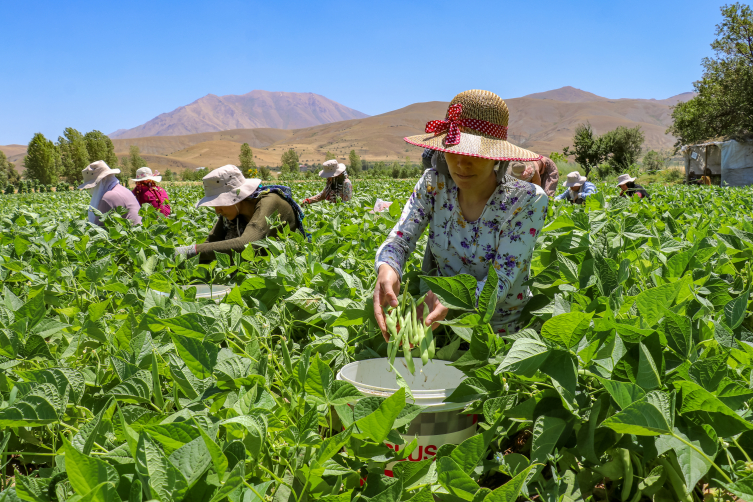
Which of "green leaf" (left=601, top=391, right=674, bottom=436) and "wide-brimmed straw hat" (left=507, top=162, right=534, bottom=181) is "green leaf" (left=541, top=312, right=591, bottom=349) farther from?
"wide-brimmed straw hat" (left=507, top=162, right=534, bottom=181)

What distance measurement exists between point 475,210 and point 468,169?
0.88ft

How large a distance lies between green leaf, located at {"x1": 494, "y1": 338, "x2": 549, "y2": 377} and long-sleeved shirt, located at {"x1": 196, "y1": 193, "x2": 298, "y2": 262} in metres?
2.70

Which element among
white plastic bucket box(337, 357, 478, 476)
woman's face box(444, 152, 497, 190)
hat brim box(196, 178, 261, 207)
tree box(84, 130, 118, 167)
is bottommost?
white plastic bucket box(337, 357, 478, 476)

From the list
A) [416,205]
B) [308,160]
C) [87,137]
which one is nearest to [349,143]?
[308,160]

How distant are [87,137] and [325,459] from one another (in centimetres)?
7686

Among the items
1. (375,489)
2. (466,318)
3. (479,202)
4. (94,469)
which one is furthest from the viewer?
(479,202)

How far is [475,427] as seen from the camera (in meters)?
1.47

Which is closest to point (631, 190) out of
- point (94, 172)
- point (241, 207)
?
point (241, 207)

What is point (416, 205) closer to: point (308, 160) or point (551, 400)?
point (551, 400)

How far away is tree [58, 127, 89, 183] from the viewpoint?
185ft

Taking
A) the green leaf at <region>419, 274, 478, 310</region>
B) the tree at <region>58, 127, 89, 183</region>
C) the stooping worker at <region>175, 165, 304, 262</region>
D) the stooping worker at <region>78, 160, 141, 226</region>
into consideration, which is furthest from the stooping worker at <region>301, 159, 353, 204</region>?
the tree at <region>58, 127, 89, 183</region>

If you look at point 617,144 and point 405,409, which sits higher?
point 617,144

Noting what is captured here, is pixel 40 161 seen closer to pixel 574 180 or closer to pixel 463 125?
pixel 574 180

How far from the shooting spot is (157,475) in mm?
794
